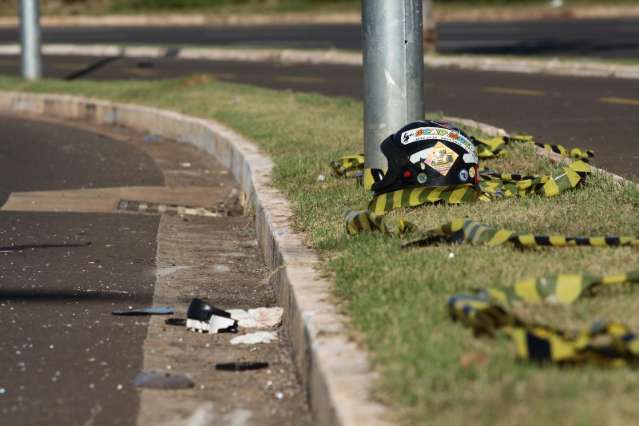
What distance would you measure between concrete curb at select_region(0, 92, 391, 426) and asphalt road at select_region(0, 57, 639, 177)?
250 cm

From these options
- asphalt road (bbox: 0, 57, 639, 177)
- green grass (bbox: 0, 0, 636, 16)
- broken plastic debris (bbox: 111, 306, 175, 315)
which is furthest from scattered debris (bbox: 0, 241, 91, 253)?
green grass (bbox: 0, 0, 636, 16)

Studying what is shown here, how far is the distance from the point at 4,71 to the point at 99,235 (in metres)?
16.8

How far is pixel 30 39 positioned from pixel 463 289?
16354 millimetres

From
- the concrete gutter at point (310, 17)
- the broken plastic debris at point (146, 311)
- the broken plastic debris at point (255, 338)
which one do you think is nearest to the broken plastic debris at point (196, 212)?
the broken plastic debris at point (146, 311)

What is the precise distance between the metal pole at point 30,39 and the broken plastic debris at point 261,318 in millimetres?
15025

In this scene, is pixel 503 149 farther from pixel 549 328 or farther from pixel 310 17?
pixel 310 17

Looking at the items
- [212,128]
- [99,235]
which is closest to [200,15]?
[212,128]

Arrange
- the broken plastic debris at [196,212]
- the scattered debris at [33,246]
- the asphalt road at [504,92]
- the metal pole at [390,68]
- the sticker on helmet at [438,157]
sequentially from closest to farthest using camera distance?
the sticker on helmet at [438,157]
the scattered debris at [33,246]
the metal pole at [390,68]
the broken plastic debris at [196,212]
the asphalt road at [504,92]

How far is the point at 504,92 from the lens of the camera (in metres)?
16.0

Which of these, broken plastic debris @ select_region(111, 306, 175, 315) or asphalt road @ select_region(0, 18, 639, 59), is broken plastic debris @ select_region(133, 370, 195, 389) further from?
asphalt road @ select_region(0, 18, 639, 59)

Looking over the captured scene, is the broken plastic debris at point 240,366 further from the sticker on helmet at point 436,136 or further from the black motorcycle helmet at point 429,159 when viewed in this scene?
the sticker on helmet at point 436,136

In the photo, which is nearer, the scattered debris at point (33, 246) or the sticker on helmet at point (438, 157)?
the sticker on helmet at point (438, 157)

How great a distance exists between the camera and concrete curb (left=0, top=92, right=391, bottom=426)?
395 centimetres

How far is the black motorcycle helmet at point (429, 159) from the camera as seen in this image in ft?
23.8
